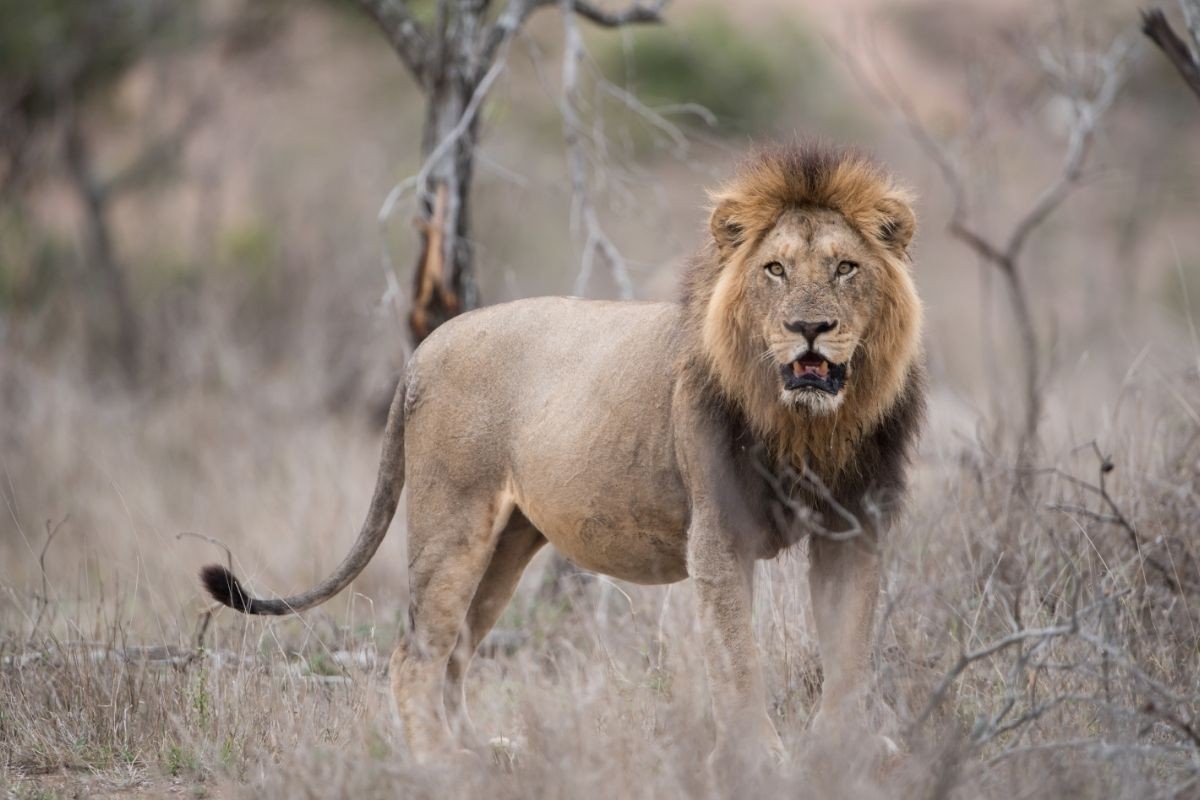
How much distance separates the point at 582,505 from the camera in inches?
180

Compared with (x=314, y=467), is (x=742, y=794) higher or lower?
higher

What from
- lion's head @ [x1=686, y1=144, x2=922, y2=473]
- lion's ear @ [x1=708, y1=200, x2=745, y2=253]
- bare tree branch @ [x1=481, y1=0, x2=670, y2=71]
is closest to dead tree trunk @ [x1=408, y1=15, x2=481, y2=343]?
bare tree branch @ [x1=481, y1=0, x2=670, y2=71]

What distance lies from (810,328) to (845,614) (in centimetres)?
88

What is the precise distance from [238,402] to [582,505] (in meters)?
7.62

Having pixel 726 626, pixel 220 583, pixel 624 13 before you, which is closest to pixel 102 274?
pixel 624 13

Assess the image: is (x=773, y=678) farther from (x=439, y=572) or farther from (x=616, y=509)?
(x=439, y=572)

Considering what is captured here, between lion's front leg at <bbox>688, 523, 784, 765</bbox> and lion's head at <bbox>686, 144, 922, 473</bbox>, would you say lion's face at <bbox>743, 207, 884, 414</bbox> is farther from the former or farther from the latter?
lion's front leg at <bbox>688, 523, 784, 765</bbox>

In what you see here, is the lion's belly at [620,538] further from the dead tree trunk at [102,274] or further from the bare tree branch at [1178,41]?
the dead tree trunk at [102,274]

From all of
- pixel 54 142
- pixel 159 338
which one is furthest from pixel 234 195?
pixel 159 338

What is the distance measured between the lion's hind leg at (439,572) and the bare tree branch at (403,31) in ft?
8.59

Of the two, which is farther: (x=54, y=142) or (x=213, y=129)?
(x=213, y=129)

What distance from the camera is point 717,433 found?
414 centimetres

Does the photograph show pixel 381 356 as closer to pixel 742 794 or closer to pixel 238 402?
pixel 238 402

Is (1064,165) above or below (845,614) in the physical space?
above
